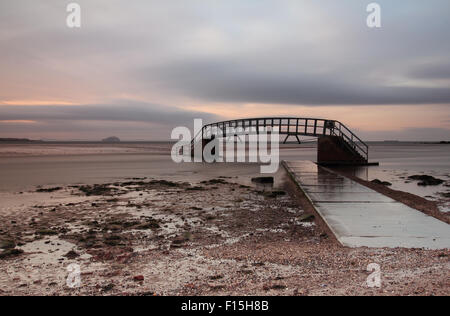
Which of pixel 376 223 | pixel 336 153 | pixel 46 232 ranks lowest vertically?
pixel 46 232

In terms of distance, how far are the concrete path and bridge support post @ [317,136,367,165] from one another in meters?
16.9

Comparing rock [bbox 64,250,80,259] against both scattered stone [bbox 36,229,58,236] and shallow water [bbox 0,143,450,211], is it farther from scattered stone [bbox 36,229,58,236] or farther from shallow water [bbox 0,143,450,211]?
shallow water [bbox 0,143,450,211]

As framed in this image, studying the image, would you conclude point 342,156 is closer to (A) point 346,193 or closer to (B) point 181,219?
(A) point 346,193

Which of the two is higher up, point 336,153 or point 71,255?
point 336,153

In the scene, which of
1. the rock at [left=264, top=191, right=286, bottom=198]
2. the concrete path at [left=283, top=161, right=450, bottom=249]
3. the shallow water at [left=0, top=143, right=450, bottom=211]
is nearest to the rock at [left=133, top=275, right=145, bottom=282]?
the concrete path at [left=283, top=161, right=450, bottom=249]

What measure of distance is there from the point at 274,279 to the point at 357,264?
1156 millimetres

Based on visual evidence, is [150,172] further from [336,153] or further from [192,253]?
[192,253]

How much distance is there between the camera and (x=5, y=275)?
4781 mm

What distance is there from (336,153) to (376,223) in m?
21.2

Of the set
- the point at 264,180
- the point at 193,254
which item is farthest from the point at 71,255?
the point at 264,180

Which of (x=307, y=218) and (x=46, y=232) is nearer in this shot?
(x=46, y=232)

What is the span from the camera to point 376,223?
263 inches

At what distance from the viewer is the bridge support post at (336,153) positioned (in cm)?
2678
